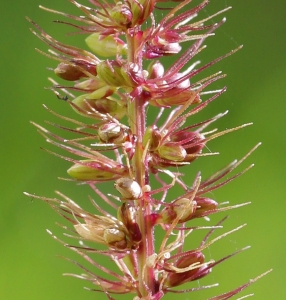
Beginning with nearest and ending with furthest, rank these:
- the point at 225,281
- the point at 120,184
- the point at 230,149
Result: the point at 120,184 < the point at 225,281 < the point at 230,149

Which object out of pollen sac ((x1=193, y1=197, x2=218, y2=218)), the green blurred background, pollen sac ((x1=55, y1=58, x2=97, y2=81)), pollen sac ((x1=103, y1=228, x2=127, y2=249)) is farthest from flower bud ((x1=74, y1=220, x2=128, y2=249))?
the green blurred background

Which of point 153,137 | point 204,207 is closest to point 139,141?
point 153,137

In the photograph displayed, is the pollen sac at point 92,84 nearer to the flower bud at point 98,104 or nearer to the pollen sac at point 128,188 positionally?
the flower bud at point 98,104

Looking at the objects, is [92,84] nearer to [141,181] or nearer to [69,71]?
[69,71]

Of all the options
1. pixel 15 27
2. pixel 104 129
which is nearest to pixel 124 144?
pixel 104 129

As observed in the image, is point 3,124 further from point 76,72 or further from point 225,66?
point 76,72

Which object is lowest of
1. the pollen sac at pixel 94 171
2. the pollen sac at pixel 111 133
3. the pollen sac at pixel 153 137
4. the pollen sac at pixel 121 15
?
the pollen sac at pixel 94 171

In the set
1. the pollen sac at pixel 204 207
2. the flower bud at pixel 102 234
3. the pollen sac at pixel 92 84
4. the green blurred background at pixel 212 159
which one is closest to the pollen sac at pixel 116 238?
Result: the flower bud at pixel 102 234
